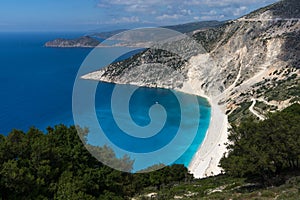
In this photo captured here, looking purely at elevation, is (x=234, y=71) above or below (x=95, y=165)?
below

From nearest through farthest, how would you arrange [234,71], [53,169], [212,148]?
[53,169], [212,148], [234,71]

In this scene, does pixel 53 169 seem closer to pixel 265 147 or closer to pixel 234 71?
pixel 265 147

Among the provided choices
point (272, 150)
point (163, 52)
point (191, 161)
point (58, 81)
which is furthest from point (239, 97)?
point (58, 81)

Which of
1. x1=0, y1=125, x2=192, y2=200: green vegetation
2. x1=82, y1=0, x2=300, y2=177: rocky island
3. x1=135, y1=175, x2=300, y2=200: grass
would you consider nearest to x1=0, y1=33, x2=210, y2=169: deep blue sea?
x1=82, y1=0, x2=300, y2=177: rocky island

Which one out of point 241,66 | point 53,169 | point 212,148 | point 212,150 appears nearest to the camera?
point 53,169

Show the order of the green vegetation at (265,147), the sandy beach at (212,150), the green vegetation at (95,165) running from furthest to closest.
Answer: the sandy beach at (212,150), the green vegetation at (265,147), the green vegetation at (95,165)

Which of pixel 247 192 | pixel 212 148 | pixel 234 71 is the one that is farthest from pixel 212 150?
pixel 234 71

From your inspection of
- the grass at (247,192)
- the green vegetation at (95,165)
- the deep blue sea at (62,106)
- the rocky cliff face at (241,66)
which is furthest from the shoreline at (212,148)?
the green vegetation at (95,165)

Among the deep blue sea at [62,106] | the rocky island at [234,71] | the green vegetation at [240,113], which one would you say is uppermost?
the rocky island at [234,71]

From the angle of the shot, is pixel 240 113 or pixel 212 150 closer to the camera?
pixel 212 150

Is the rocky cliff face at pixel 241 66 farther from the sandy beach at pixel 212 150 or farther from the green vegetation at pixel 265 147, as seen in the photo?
the green vegetation at pixel 265 147

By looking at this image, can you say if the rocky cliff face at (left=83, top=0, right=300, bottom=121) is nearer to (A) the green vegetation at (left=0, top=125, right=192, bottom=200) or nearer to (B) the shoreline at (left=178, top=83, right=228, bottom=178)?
(B) the shoreline at (left=178, top=83, right=228, bottom=178)
